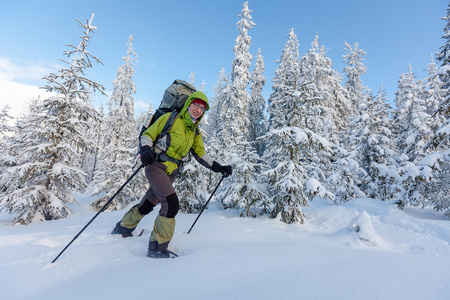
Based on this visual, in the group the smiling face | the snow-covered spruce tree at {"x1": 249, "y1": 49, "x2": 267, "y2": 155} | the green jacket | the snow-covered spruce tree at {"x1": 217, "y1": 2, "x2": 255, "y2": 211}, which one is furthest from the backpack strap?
the snow-covered spruce tree at {"x1": 249, "y1": 49, "x2": 267, "y2": 155}

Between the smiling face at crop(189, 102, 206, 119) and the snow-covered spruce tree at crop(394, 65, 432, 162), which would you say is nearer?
the smiling face at crop(189, 102, 206, 119)

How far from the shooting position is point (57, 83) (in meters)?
8.61

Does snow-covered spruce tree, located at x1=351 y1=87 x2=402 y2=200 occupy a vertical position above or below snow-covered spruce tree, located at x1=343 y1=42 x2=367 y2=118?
below

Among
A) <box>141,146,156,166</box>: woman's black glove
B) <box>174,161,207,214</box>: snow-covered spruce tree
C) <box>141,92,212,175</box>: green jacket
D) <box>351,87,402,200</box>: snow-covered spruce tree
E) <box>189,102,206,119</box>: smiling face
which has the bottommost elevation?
<box>174,161,207,214</box>: snow-covered spruce tree

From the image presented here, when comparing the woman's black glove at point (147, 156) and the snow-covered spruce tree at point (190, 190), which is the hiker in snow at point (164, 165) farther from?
the snow-covered spruce tree at point (190, 190)

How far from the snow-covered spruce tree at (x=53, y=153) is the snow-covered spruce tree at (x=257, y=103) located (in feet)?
68.6

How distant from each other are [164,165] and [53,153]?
26.6 ft

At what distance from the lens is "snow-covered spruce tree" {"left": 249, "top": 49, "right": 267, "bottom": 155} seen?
28.0 metres

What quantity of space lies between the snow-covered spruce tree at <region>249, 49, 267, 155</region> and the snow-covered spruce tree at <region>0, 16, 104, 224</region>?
20920 millimetres

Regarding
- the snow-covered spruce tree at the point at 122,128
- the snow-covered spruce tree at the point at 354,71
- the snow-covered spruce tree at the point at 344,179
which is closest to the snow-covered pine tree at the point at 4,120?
the snow-covered spruce tree at the point at 122,128

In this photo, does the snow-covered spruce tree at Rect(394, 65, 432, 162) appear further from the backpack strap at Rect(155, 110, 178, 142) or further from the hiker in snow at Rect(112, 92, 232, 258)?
the backpack strap at Rect(155, 110, 178, 142)

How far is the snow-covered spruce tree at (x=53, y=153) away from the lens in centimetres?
820

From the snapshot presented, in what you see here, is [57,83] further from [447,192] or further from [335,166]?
[447,192]

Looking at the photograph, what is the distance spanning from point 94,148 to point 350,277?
10.6 m
